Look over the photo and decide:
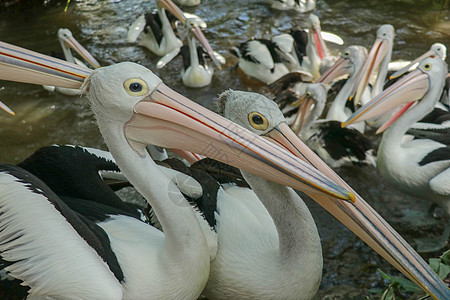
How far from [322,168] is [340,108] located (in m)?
2.16

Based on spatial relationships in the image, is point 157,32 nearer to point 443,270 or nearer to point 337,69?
point 337,69

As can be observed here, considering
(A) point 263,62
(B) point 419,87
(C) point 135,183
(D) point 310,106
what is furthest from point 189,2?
(C) point 135,183

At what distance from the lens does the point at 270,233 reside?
2189 millimetres

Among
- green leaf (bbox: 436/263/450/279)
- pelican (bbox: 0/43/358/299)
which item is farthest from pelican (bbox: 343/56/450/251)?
pelican (bbox: 0/43/358/299)

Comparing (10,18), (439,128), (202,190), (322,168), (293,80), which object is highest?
(322,168)

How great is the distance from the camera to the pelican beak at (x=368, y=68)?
152 inches

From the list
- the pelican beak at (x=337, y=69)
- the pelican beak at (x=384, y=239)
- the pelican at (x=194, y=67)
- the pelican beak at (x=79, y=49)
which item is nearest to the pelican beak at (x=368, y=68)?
the pelican beak at (x=337, y=69)

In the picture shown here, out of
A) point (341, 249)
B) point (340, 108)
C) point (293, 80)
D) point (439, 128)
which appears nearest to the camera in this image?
point (341, 249)

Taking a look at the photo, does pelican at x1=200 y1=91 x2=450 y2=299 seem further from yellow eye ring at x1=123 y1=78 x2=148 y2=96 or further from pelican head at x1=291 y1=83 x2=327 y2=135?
pelican head at x1=291 y1=83 x2=327 y2=135

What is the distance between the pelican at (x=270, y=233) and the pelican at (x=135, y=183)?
0.23 m

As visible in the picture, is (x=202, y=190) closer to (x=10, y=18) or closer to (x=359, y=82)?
(x=359, y=82)

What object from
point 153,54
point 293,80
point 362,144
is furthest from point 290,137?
point 153,54

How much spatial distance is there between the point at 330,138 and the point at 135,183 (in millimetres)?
1967

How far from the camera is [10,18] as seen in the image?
20.7ft
